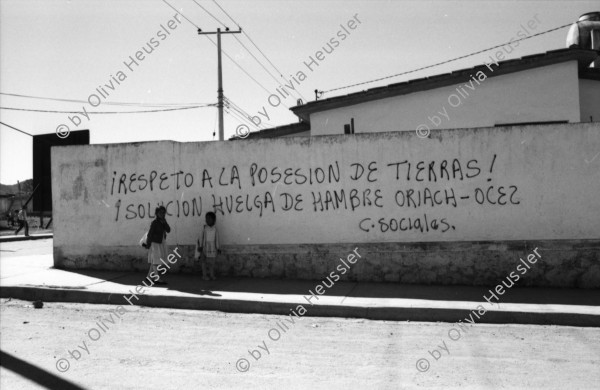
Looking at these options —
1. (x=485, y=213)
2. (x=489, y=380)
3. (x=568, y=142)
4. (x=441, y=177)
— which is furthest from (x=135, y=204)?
(x=568, y=142)

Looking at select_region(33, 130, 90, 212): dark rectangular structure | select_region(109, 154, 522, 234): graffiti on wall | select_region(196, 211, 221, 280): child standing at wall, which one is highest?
select_region(33, 130, 90, 212): dark rectangular structure

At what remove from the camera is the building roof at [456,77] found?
11414 mm

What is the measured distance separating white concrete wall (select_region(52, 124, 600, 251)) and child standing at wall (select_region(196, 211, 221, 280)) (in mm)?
485

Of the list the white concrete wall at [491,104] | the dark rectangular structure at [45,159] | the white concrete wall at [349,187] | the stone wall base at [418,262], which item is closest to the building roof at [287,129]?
the white concrete wall at [491,104]

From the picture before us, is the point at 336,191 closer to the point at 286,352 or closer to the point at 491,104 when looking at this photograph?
the point at 286,352

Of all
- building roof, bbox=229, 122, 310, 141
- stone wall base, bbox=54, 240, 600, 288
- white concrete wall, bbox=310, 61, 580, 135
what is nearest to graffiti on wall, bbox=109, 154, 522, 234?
stone wall base, bbox=54, 240, 600, 288

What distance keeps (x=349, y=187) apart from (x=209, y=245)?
2.76 m

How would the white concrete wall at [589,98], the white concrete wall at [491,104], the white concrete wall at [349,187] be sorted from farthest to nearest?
the white concrete wall at [589,98] → the white concrete wall at [491,104] → the white concrete wall at [349,187]

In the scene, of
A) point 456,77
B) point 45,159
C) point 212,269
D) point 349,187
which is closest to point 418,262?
point 349,187

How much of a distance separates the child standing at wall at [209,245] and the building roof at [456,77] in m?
5.59

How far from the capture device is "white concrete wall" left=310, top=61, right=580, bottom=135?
11578 mm

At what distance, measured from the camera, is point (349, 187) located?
356 inches

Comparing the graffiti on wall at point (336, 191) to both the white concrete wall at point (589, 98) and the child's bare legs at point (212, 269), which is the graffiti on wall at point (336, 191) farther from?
the white concrete wall at point (589, 98)

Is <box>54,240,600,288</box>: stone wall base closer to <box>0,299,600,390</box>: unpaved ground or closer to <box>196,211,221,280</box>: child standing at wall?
<box>196,211,221,280</box>: child standing at wall
